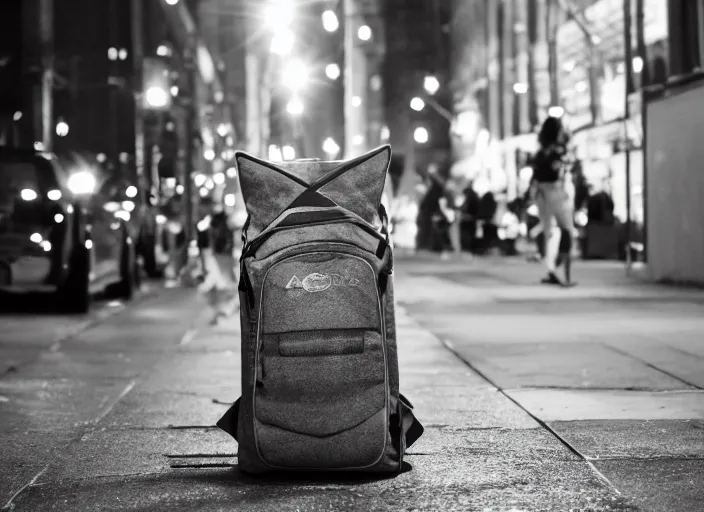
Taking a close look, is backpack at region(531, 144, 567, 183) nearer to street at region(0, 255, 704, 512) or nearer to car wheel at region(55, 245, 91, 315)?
street at region(0, 255, 704, 512)

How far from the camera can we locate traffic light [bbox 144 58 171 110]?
86.6 ft

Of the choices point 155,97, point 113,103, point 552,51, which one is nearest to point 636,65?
point 552,51

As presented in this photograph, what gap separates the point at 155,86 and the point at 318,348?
23082mm

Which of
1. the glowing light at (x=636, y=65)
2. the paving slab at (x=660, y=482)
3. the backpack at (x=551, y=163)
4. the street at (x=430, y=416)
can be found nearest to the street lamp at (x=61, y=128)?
the glowing light at (x=636, y=65)

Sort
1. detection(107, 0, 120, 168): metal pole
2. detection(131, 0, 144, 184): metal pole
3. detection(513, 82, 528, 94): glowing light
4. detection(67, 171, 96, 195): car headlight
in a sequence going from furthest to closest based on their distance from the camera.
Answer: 1. detection(513, 82, 528, 94): glowing light
2. detection(107, 0, 120, 168): metal pole
3. detection(131, 0, 144, 184): metal pole
4. detection(67, 171, 96, 195): car headlight

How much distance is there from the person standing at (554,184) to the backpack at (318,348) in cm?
A: 1096

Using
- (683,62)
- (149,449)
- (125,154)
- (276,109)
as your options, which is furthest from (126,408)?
(276,109)

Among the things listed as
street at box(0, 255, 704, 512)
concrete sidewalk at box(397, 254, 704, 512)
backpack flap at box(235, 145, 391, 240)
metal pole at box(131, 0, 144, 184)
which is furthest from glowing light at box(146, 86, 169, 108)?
backpack flap at box(235, 145, 391, 240)

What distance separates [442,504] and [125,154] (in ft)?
62.7

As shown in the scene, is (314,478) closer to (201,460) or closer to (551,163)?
(201,460)

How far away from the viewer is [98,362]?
28.2 feet

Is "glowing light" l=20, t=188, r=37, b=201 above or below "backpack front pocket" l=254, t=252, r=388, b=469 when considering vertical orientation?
above

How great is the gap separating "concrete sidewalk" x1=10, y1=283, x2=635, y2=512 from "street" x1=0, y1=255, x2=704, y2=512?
11 mm

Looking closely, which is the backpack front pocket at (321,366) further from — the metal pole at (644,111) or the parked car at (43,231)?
the metal pole at (644,111)
